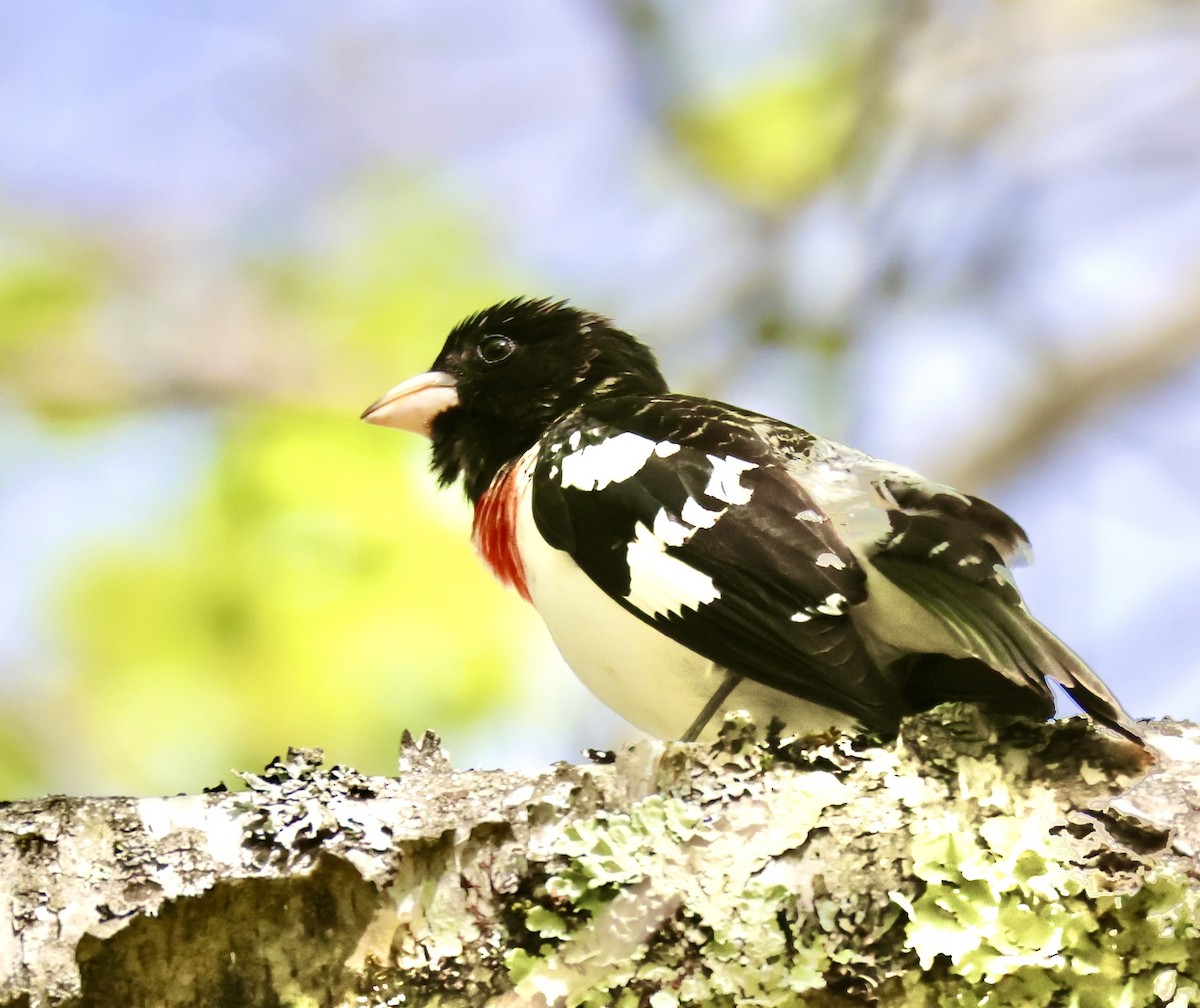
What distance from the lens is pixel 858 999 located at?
1422mm

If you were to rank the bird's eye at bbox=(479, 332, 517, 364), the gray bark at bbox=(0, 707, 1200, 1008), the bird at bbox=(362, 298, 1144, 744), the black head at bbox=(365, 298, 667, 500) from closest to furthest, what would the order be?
the gray bark at bbox=(0, 707, 1200, 1008)
the bird at bbox=(362, 298, 1144, 744)
the black head at bbox=(365, 298, 667, 500)
the bird's eye at bbox=(479, 332, 517, 364)

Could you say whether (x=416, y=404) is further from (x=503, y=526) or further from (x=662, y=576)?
(x=662, y=576)

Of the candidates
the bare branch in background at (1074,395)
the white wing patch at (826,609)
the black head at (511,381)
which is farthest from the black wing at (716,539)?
the bare branch in background at (1074,395)

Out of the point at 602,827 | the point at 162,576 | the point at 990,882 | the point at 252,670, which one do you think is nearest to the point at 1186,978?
the point at 990,882

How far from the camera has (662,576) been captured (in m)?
2.15

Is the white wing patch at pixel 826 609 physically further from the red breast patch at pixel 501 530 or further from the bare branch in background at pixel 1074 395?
the bare branch in background at pixel 1074 395

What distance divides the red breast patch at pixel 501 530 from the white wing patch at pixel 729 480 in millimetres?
409

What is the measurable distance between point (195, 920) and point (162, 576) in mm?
2249

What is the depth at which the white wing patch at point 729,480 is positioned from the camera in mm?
2186

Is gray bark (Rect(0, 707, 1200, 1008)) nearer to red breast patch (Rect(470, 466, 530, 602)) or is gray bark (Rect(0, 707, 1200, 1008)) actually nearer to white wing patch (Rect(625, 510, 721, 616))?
white wing patch (Rect(625, 510, 721, 616))

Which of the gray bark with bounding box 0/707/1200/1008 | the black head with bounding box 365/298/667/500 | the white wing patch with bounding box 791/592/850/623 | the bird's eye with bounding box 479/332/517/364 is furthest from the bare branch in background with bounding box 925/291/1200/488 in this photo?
the gray bark with bounding box 0/707/1200/1008

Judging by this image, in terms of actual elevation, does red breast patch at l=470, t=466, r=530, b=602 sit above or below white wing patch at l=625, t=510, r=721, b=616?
above

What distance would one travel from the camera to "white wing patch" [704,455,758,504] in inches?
86.0

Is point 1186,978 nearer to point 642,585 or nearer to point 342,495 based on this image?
point 642,585
